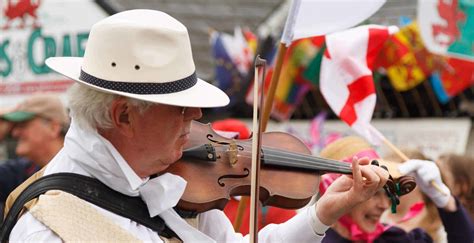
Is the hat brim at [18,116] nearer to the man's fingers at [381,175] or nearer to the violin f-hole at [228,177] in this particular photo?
the violin f-hole at [228,177]

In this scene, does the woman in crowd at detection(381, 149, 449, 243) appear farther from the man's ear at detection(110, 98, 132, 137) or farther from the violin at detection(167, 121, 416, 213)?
the man's ear at detection(110, 98, 132, 137)

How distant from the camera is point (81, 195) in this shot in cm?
231

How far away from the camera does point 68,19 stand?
9578mm

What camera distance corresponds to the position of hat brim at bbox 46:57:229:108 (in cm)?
228

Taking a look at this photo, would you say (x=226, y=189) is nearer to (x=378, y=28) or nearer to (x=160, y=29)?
(x=160, y=29)

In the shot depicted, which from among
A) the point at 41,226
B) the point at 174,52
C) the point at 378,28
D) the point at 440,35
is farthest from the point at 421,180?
the point at 440,35

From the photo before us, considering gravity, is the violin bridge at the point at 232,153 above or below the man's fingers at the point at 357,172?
below

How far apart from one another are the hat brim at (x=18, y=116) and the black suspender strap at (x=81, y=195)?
2.93 m

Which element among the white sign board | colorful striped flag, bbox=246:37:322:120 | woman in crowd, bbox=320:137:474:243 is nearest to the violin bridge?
woman in crowd, bbox=320:137:474:243

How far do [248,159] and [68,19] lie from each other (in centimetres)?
705

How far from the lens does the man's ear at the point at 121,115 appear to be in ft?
7.66

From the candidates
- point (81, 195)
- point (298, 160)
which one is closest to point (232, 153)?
point (298, 160)

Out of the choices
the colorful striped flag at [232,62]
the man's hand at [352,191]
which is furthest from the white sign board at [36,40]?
the man's hand at [352,191]

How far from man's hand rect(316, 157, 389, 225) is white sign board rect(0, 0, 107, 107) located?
6.51m
